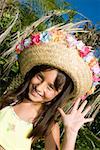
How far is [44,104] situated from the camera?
3908 mm

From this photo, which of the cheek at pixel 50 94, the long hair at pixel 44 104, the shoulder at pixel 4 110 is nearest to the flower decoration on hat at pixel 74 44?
the long hair at pixel 44 104

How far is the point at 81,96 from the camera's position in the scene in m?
3.88

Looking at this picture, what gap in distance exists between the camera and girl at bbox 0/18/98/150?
Answer: 146 inches

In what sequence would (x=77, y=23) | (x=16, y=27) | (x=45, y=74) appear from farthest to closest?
1. (x=16, y=27)
2. (x=77, y=23)
3. (x=45, y=74)

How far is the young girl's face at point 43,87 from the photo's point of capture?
367cm

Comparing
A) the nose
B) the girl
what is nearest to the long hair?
the girl

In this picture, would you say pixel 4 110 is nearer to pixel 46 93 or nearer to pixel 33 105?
pixel 33 105

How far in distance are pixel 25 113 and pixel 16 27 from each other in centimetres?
205

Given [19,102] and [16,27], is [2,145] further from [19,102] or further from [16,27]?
[16,27]

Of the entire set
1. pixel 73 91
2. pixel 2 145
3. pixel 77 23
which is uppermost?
pixel 77 23

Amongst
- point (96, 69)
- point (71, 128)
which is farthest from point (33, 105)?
point (96, 69)

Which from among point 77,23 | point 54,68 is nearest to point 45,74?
point 54,68

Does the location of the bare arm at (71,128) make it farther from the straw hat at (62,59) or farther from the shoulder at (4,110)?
the shoulder at (4,110)

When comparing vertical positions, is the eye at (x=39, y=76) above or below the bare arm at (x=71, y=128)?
above
